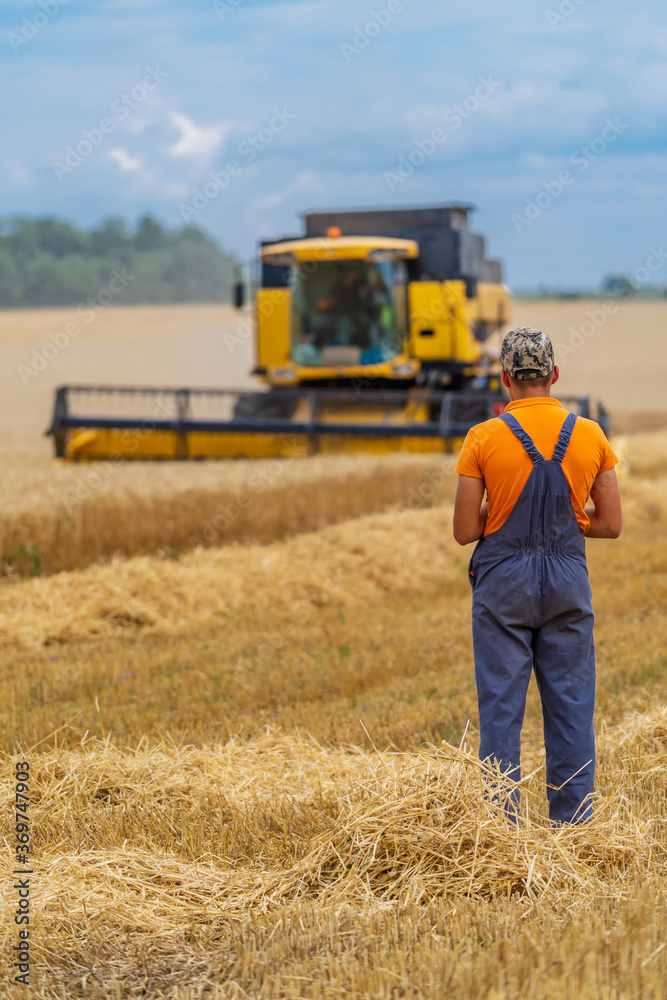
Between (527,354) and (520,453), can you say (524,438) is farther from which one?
(527,354)

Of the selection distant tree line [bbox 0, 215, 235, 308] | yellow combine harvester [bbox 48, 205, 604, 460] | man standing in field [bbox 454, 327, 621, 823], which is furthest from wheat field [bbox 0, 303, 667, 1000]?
distant tree line [bbox 0, 215, 235, 308]

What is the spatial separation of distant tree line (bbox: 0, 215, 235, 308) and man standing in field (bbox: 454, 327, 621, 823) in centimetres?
7835

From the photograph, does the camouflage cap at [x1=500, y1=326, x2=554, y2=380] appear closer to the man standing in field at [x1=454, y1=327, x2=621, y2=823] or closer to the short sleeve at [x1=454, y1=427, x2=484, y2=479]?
the man standing in field at [x1=454, y1=327, x2=621, y2=823]

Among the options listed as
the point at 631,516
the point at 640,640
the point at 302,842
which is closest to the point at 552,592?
the point at 302,842

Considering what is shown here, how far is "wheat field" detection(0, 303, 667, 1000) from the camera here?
107 inches

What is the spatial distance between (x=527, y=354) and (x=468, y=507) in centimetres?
51

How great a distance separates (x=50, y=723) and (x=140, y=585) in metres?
2.95

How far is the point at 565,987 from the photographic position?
2.41m

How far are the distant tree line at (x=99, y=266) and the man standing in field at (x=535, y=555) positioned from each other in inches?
3085

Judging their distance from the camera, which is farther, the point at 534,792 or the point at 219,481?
the point at 219,481

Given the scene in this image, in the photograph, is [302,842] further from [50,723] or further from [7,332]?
[7,332]

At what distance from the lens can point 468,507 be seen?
338 cm

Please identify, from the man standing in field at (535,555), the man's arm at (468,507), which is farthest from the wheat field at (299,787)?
the man's arm at (468,507)

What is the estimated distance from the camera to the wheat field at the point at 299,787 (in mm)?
2725
